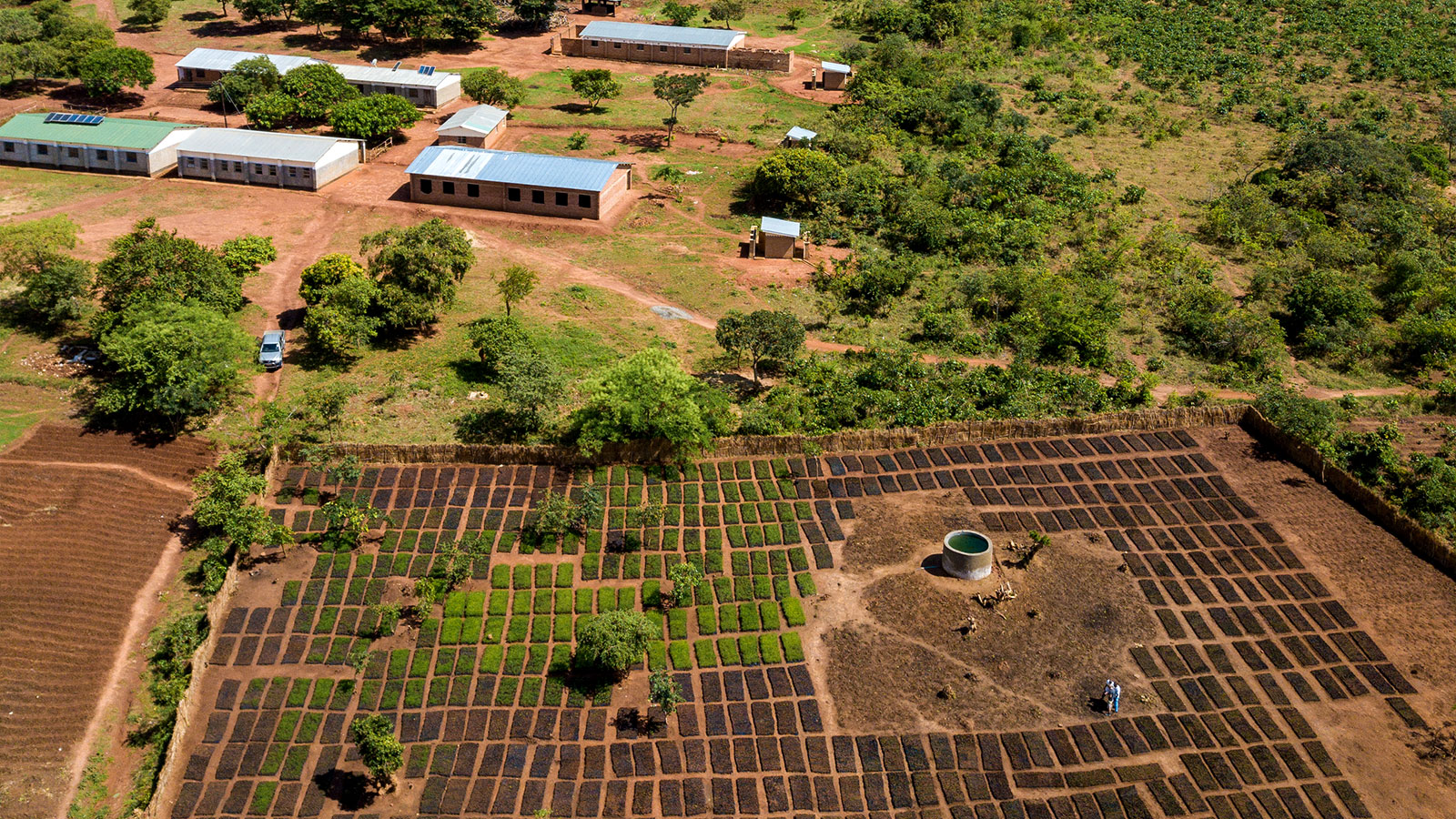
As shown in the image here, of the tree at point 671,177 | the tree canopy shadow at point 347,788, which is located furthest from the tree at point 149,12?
the tree canopy shadow at point 347,788

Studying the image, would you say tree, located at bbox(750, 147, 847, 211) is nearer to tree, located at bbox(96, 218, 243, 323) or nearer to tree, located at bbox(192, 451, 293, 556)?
tree, located at bbox(96, 218, 243, 323)

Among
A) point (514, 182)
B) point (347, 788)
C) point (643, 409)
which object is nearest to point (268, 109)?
point (514, 182)

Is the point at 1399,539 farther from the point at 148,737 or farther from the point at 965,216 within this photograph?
the point at 148,737

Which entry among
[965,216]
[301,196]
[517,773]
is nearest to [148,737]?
[517,773]

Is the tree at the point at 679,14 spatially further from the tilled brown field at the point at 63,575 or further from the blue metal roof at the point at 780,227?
the tilled brown field at the point at 63,575

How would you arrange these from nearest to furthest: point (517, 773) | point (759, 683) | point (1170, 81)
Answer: point (517, 773), point (759, 683), point (1170, 81)

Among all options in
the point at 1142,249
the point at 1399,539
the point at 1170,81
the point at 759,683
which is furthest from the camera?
the point at 1170,81
